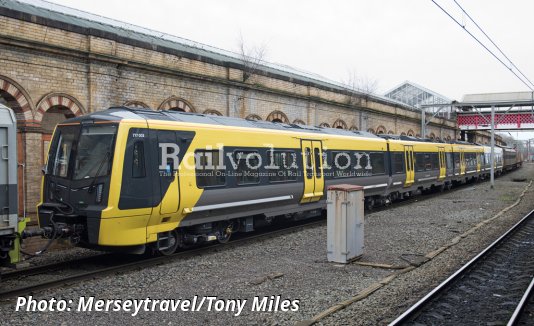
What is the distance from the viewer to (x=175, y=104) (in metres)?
16.7

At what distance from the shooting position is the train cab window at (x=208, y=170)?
1038 centimetres

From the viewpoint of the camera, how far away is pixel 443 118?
4953 centimetres

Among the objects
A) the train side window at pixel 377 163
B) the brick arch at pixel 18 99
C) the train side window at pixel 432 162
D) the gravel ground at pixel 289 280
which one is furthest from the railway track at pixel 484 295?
the train side window at pixel 432 162

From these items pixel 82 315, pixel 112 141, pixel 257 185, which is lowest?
pixel 82 315

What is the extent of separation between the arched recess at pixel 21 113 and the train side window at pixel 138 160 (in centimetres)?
479

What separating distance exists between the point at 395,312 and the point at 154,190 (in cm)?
508

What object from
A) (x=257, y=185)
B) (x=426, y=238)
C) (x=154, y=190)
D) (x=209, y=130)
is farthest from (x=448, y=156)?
→ (x=154, y=190)

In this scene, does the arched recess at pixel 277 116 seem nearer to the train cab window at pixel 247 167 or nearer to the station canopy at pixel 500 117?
the train cab window at pixel 247 167

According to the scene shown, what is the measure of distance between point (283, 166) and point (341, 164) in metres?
3.30

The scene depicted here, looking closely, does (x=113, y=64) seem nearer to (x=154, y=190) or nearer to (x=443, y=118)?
(x=154, y=190)

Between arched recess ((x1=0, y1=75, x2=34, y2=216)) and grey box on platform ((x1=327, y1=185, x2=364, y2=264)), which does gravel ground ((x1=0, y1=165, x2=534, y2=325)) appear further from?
arched recess ((x1=0, y1=75, x2=34, y2=216))

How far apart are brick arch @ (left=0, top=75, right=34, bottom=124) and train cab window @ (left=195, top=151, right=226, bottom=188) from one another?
16.8 ft

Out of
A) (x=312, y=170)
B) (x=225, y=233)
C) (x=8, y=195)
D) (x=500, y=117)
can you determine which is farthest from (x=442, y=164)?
(x=500, y=117)

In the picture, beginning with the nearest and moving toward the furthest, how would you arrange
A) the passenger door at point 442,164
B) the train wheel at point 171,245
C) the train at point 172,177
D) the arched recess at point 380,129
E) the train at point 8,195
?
the train at point 8,195 → the train at point 172,177 → the train wheel at point 171,245 → the passenger door at point 442,164 → the arched recess at point 380,129
